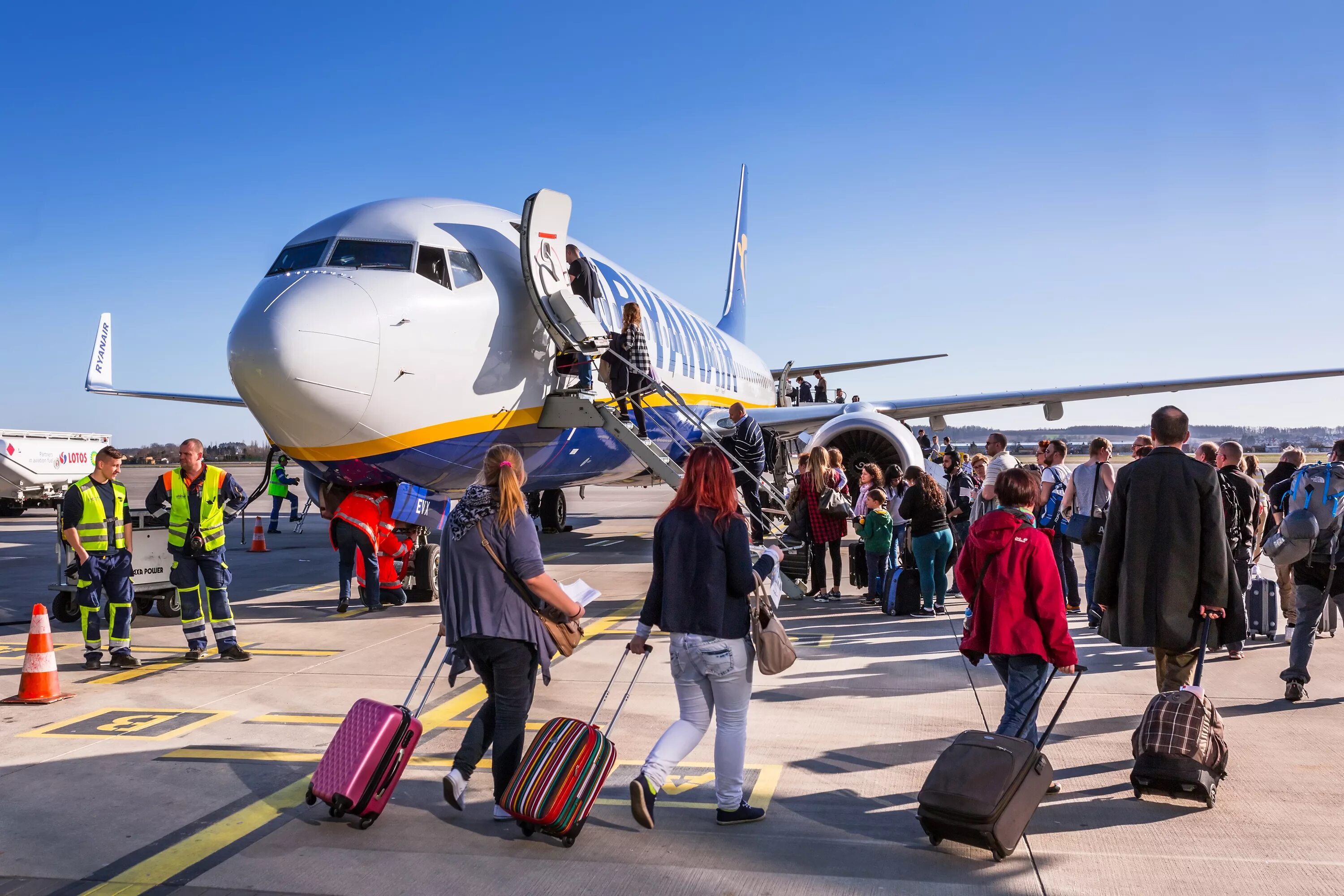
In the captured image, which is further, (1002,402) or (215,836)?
(1002,402)

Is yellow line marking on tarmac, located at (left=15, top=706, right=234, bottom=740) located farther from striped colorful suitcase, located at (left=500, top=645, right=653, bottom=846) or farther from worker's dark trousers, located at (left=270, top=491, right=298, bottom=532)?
worker's dark trousers, located at (left=270, top=491, right=298, bottom=532)

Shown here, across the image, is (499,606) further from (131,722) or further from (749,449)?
(749,449)

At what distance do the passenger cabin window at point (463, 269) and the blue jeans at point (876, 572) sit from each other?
4.87 metres

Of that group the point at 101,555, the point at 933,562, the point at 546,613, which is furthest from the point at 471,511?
the point at 933,562

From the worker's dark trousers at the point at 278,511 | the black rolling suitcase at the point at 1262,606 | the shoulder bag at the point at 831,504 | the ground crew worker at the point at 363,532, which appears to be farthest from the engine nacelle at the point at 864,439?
the worker's dark trousers at the point at 278,511

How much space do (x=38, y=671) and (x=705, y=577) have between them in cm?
498

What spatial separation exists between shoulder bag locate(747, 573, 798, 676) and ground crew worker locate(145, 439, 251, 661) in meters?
5.13

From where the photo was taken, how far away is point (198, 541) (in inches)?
302

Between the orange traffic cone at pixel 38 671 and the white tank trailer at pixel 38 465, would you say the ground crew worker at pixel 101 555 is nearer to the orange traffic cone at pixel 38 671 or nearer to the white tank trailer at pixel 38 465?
the orange traffic cone at pixel 38 671

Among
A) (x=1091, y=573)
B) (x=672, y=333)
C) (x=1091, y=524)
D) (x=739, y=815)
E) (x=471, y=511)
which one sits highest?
(x=672, y=333)

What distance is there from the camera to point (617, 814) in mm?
4445

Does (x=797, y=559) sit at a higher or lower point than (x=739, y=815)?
higher

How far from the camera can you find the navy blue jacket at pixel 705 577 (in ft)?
13.8

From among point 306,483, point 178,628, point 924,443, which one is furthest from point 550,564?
Result: point 924,443
